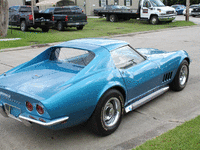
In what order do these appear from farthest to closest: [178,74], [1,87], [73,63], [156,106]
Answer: [178,74] < [156,106] < [73,63] < [1,87]

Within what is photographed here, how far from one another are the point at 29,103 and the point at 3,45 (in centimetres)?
993

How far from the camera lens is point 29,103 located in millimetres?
3334

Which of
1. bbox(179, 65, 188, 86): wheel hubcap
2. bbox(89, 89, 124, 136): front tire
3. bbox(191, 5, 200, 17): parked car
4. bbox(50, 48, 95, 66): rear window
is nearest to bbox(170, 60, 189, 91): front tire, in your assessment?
bbox(179, 65, 188, 86): wheel hubcap

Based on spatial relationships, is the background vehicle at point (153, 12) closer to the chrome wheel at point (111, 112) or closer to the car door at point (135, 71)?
the car door at point (135, 71)

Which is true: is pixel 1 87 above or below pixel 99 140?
above

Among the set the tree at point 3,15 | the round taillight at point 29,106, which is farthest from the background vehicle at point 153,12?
the round taillight at point 29,106

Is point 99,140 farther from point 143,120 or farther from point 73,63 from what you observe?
point 73,63

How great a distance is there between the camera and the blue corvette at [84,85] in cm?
329

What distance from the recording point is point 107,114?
3854mm

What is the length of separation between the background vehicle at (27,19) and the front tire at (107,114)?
14532 mm

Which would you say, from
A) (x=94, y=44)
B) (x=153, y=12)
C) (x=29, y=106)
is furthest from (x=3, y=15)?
(x=153, y=12)

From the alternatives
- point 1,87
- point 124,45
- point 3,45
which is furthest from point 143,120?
point 3,45

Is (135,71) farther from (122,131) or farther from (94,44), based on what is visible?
(122,131)

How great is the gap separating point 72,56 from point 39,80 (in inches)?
39.7
